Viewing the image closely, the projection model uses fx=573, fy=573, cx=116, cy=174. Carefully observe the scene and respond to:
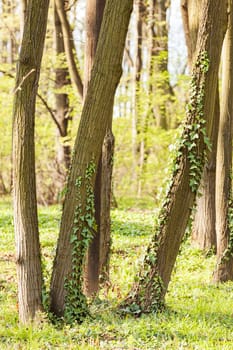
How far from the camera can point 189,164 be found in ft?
20.6

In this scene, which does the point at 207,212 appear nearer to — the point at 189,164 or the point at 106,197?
the point at 106,197

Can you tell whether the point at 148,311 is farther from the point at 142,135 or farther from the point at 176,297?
the point at 142,135

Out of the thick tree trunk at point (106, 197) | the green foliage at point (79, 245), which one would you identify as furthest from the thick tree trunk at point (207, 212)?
the green foliage at point (79, 245)

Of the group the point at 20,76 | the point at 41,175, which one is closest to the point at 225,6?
the point at 20,76

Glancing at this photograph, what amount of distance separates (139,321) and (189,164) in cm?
176

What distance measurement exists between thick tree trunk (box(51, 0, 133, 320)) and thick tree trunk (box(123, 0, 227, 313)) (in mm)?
744

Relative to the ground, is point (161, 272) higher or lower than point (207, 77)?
lower

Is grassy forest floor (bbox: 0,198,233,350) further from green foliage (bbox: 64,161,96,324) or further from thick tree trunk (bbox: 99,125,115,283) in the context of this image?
thick tree trunk (bbox: 99,125,115,283)

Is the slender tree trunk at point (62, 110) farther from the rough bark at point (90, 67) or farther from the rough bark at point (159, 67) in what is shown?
the rough bark at point (90, 67)

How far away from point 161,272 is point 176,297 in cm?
145

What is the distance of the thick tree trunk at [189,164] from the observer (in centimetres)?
623

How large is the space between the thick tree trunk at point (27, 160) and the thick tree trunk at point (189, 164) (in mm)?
1167

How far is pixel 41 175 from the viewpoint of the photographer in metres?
19.9

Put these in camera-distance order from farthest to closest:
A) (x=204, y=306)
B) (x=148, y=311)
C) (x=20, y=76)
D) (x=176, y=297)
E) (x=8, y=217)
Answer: (x=8, y=217) < (x=176, y=297) < (x=204, y=306) < (x=148, y=311) < (x=20, y=76)
